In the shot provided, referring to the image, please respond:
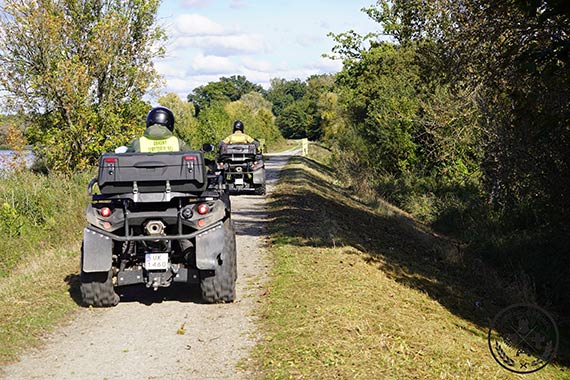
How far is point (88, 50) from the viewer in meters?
22.2

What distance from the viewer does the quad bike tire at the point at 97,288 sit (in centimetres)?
811

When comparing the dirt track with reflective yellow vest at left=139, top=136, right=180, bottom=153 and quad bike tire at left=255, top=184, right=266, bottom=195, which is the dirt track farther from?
quad bike tire at left=255, top=184, right=266, bottom=195

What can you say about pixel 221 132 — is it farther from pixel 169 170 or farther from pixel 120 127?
pixel 169 170

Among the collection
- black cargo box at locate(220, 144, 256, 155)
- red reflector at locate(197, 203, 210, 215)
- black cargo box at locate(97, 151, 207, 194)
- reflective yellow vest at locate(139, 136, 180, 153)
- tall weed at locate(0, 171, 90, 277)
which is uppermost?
reflective yellow vest at locate(139, 136, 180, 153)

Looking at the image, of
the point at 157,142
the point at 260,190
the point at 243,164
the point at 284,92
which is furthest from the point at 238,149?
the point at 284,92

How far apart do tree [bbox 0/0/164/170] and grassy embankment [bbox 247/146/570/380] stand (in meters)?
8.75

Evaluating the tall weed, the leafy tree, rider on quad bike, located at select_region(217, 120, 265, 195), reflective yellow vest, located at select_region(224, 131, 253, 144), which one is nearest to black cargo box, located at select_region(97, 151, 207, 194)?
the tall weed

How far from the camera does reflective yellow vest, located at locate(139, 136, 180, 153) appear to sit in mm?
8484

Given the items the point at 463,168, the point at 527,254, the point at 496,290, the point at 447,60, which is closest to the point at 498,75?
the point at 447,60

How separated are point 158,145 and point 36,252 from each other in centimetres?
720

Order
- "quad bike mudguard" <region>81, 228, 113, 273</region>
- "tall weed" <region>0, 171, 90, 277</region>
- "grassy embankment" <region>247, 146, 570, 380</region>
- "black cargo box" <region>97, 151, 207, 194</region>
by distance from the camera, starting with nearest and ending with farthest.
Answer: "grassy embankment" <region>247, 146, 570, 380</region>
"black cargo box" <region>97, 151, 207, 194</region>
"quad bike mudguard" <region>81, 228, 113, 273</region>
"tall weed" <region>0, 171, 90, 277</region>

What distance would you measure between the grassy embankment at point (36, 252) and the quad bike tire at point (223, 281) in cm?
169

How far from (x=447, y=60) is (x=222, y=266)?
8397 mm

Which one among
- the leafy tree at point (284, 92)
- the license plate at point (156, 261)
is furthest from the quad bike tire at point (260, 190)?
the leafy tree at point (284, 92)
